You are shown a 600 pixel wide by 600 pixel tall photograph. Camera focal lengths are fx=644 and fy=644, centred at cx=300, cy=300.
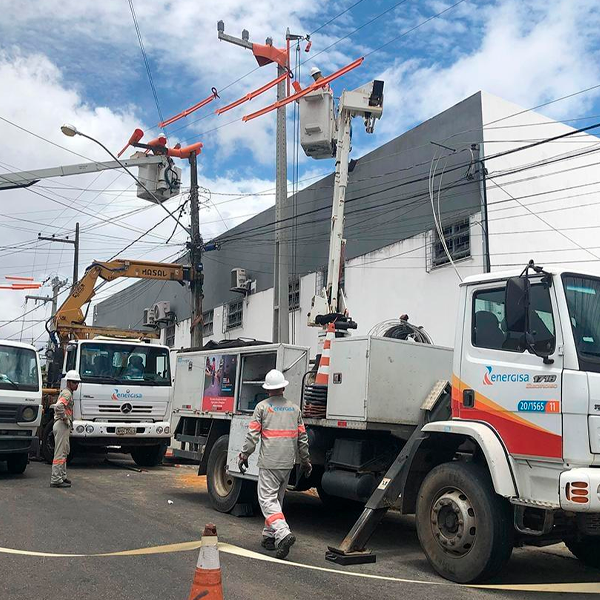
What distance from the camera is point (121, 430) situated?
508 inches

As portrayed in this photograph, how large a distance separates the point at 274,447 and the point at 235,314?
16.9m

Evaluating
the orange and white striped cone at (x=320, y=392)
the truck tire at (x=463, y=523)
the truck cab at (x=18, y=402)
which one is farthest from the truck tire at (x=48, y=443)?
the truck tire at (x=463, y=523)

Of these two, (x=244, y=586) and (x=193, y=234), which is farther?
(x=193, y=234)

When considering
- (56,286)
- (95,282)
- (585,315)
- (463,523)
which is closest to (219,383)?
(463,523)

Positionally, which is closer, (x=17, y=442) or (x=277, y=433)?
(x=277, y=433)

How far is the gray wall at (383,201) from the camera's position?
13.6 metres

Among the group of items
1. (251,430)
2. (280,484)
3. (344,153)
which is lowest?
(280,484)

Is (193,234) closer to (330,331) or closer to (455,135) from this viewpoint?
(455,135)

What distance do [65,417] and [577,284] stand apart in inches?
329

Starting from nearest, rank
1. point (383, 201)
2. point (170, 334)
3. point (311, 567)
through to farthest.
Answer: point (311, 567)
point (383, 201)
point (170, 334)

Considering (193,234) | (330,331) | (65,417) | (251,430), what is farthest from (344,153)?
(193,234)

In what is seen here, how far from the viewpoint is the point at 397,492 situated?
20.3 ft

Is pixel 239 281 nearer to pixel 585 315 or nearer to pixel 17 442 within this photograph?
pixel 17 442

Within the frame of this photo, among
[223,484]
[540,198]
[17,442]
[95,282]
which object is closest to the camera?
[223,484]
